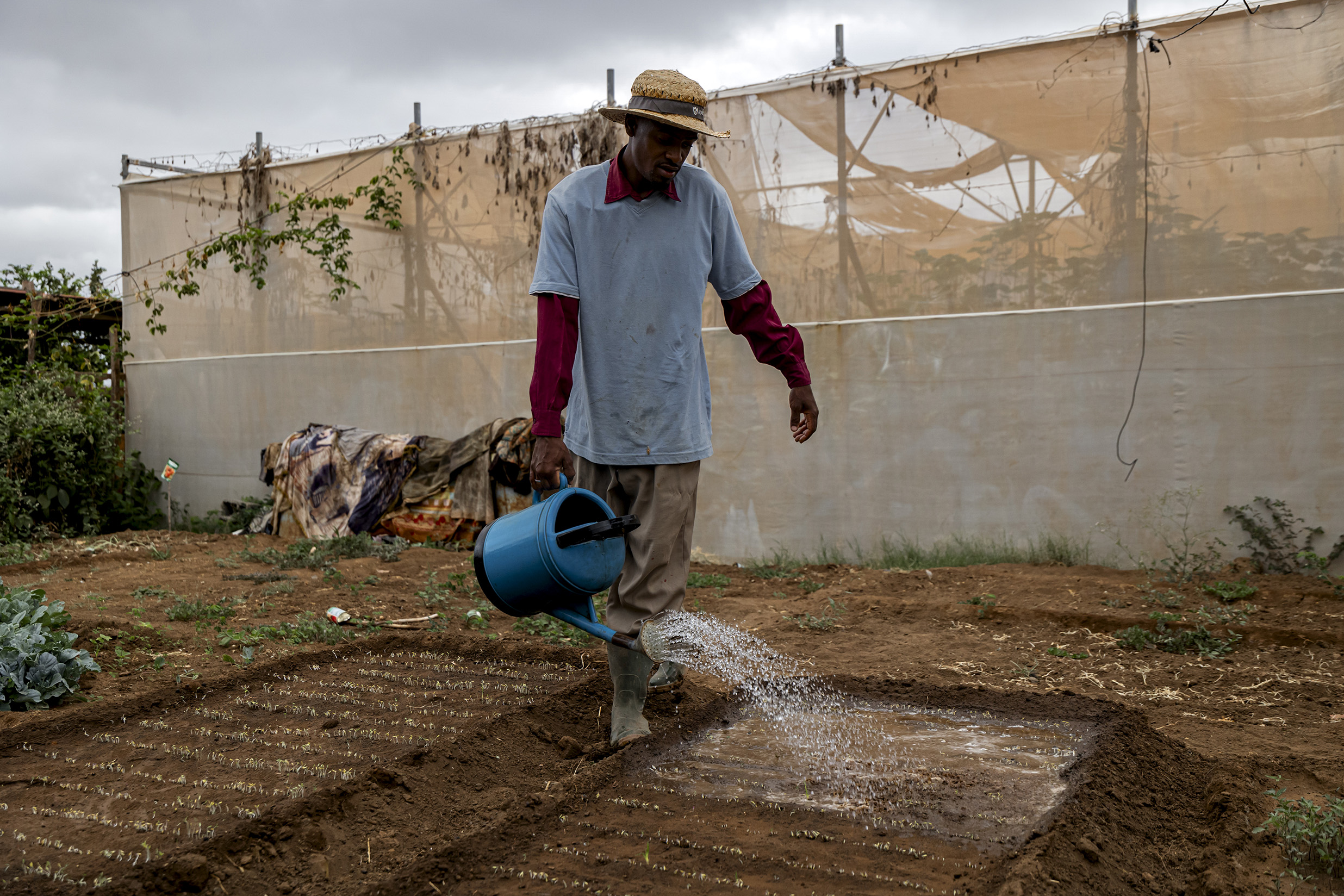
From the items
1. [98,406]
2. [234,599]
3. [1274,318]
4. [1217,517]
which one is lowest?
[234,599]

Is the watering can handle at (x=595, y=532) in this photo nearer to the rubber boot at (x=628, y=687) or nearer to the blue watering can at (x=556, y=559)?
the blue watering can at (x=556, y=559)

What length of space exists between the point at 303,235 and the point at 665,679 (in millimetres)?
6693

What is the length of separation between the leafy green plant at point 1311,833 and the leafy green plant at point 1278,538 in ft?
12.4

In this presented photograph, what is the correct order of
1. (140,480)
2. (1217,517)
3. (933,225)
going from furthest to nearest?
(140,480) < (933,225) < (1217,517)

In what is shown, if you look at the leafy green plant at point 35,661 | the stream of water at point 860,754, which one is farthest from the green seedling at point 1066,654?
the leafy green plant at point 35,661

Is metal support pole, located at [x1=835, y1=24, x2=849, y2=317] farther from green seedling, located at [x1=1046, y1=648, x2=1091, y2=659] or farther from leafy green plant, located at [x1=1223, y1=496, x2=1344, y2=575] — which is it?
green seedling, located at [x1=1046, y1=648, x2=1091, y2=659]

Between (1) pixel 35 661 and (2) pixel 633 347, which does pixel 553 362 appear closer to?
(2) pixel 633 347

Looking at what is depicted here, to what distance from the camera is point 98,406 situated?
29.7 ft

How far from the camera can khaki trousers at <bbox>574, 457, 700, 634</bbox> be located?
2.96 m

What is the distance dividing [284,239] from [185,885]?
760 cm

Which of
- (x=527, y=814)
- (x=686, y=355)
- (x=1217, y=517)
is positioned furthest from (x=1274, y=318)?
(x=527, y=814)

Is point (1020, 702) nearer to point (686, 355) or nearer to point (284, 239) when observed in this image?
point (686, 355)

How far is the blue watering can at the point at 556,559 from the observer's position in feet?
9.15

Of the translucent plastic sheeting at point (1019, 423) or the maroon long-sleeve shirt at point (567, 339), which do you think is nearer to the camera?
the maroon long-sleeve shirt at point (567, 339)
